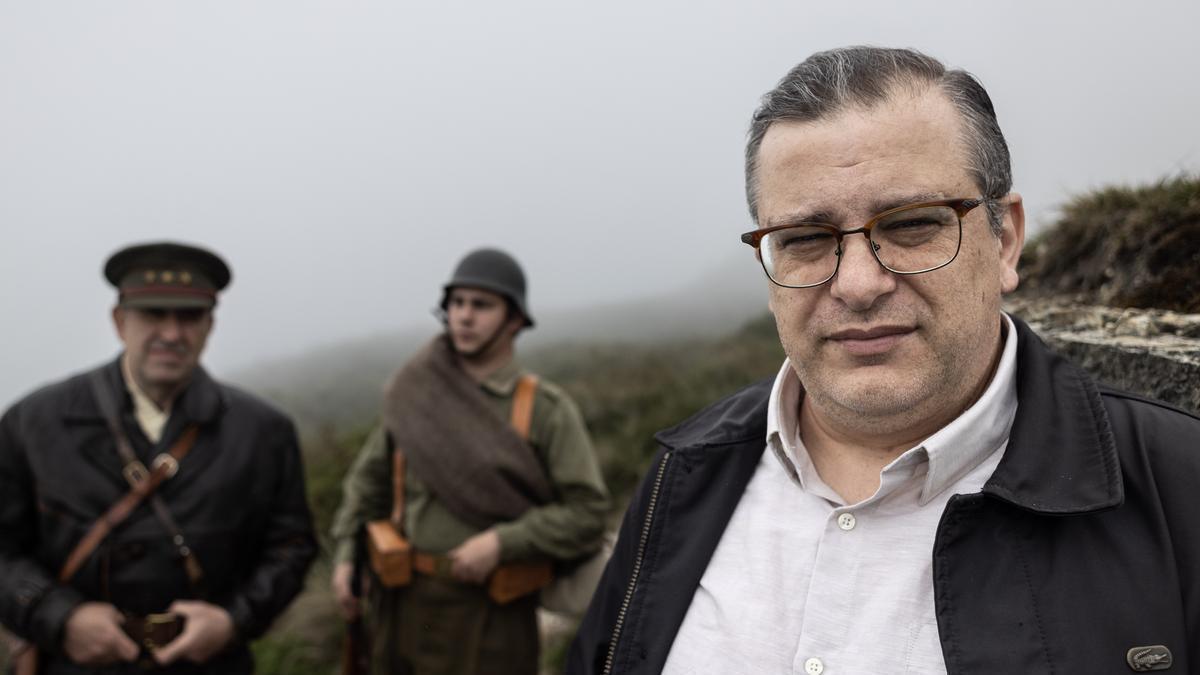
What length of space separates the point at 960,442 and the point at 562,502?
2.40 meters

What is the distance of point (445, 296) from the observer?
12.7 feet

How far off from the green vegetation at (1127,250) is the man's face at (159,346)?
140 inches

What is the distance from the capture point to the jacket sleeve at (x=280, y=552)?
310 cm

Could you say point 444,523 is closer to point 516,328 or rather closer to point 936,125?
point 516,328

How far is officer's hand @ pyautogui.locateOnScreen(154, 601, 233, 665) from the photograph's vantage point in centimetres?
287

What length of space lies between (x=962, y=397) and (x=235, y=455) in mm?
2905

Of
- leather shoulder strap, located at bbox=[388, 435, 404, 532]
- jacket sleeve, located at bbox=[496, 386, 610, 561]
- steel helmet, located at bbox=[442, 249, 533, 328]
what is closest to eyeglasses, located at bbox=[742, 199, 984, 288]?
jacket sleeve, located at bbox=[496, 386, 610, 561]

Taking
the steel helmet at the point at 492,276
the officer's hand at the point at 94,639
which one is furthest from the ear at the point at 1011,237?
the officer's hand at the point at 94,639

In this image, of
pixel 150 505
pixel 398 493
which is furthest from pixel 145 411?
pixel 398 493

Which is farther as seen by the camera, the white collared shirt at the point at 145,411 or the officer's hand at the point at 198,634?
the white collared shirt at the point at 145,411

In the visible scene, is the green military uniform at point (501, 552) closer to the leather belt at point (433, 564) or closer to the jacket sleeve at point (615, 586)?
the leather belt at point (433, 564)

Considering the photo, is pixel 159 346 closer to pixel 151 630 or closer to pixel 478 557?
pixel 151 630

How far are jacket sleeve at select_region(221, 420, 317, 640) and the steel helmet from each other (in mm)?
1057

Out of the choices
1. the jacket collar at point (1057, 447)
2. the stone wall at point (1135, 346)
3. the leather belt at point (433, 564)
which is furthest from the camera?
the leather belt at point (433, 564)
